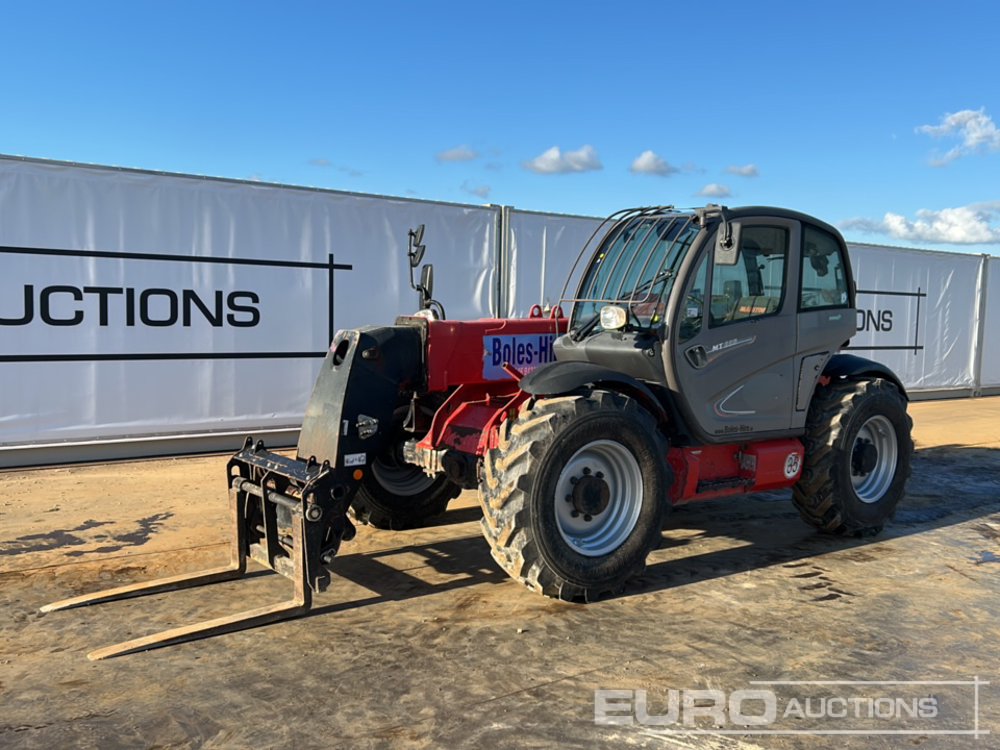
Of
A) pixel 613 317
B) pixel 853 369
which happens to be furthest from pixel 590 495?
pixel 853 369

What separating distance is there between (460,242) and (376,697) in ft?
25.8

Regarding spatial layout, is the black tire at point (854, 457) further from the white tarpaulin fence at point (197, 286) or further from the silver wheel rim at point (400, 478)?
the white tarpaulin fence at point (197, 286)

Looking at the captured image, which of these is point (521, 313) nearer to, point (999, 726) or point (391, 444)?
point (391, 444)

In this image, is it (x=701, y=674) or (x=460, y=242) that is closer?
(x=701, y=674)

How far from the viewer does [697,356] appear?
550 centimetres

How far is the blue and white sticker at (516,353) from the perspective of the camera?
5.93 metres

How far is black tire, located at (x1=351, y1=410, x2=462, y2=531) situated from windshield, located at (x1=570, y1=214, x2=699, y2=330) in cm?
169

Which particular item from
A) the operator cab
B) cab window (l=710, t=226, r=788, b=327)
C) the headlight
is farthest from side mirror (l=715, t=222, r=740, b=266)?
the headlight

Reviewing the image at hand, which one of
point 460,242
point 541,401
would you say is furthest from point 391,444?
point 460,242

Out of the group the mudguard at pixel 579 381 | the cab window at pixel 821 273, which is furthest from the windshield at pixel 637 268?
the cab window at pixel 821 273

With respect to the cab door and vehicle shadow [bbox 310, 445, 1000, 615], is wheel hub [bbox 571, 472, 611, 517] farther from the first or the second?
the cab door

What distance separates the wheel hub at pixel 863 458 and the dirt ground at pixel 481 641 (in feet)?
1.90

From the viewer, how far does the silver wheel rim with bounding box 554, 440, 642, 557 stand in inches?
200

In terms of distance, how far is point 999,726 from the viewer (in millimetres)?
3609
